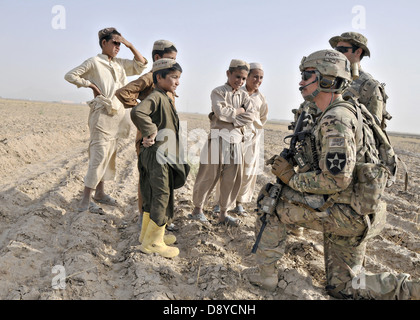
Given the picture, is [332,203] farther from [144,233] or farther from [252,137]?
[252,137]

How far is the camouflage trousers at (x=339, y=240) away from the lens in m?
2.75

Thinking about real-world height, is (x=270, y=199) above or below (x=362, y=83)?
below

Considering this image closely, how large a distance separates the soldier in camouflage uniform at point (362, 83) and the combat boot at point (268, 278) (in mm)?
2060

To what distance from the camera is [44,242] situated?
3.86 meters

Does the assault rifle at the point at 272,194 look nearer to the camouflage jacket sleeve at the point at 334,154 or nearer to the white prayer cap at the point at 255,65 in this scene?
the camouflage jacket sleeve at the point at 334,154

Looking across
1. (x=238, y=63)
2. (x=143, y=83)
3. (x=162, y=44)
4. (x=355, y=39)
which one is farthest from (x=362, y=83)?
(x=143, y=83)

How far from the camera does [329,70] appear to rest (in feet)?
9.37

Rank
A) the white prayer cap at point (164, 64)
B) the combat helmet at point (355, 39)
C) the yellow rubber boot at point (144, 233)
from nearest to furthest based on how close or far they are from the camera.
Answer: the white prayer cap at point (164, 64) → the yellow rubber boot at point (144, 233) → the combat helmet at point (355, 39)

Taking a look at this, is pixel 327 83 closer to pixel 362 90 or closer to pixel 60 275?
pixel 362 90

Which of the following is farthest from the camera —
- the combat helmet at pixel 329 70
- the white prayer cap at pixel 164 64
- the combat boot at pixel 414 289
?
the white prayer cap at pixel 164 64

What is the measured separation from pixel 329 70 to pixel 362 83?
4.34 ft

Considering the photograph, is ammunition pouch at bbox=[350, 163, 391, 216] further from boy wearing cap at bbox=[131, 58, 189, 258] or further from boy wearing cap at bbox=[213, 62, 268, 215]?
boy wearing cap at bbox=[213, 62, 268, 215]

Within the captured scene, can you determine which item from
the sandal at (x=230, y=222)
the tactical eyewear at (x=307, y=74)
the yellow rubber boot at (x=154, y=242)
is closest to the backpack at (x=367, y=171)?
the tactical eyewear at (x=307, y=74)
